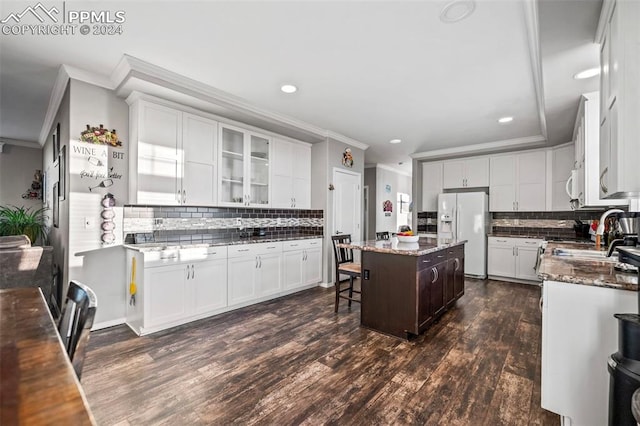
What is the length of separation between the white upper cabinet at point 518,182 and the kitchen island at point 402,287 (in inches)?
122

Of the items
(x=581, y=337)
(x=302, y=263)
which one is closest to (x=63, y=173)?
(x=302, y=263)

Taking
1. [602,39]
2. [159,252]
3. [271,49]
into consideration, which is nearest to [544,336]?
[602,39]

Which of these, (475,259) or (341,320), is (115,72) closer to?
(341,320)

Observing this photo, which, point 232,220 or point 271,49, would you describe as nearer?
point 271,49

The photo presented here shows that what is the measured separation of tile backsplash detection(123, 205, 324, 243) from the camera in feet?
11.0

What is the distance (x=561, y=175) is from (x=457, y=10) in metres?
4.57

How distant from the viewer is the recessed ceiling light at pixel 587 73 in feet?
8.03

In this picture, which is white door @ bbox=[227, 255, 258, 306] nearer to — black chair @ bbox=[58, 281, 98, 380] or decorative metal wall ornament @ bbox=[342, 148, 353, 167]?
black chair @ bbox=[58, 281, 98, 380]

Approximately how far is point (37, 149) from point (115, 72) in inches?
192

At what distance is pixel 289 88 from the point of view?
3230 millimetres

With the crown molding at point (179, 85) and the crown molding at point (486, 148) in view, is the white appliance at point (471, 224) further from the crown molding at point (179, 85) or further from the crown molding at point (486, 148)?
the crown molding at point (179, 85)

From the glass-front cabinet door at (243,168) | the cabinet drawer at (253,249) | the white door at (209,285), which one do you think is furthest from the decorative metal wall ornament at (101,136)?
the cabinet drawer at (253,249)

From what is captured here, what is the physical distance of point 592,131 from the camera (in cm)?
284

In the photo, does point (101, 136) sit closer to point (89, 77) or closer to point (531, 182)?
point (89, 77)
